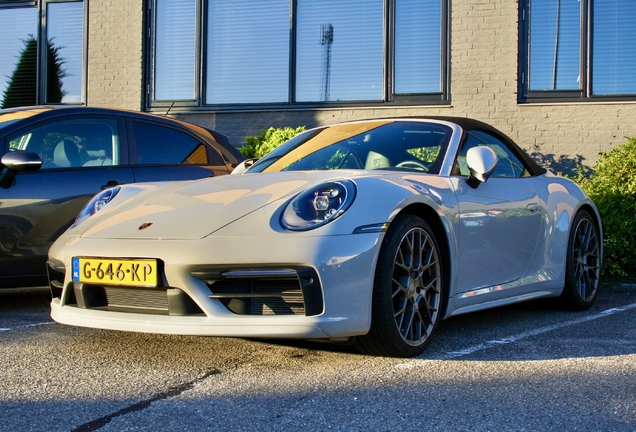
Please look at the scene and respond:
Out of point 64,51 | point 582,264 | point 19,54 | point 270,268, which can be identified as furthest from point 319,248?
point 19,54

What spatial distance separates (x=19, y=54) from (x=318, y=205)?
34.5ft

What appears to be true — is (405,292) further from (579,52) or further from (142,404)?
(579,52)

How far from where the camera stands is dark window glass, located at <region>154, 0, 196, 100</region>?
11891 millimetres

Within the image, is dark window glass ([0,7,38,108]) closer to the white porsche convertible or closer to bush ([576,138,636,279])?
bush ([576,138,636,279])

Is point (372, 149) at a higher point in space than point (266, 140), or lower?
lower

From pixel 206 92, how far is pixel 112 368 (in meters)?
8.65

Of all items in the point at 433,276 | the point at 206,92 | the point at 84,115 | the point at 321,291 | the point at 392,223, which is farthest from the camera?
the point at 206,92

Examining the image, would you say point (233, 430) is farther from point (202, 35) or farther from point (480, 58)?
point (202, 35)

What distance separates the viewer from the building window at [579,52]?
1052cm

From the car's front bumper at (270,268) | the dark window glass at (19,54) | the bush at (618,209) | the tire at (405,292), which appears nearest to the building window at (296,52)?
the dark window glass at (19,54)

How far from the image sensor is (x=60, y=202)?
17.7ft

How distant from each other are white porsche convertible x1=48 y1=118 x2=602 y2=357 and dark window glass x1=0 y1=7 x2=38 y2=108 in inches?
350

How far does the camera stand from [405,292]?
3.82 metres

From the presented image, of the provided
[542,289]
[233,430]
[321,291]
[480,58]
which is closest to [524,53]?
[480,58]
